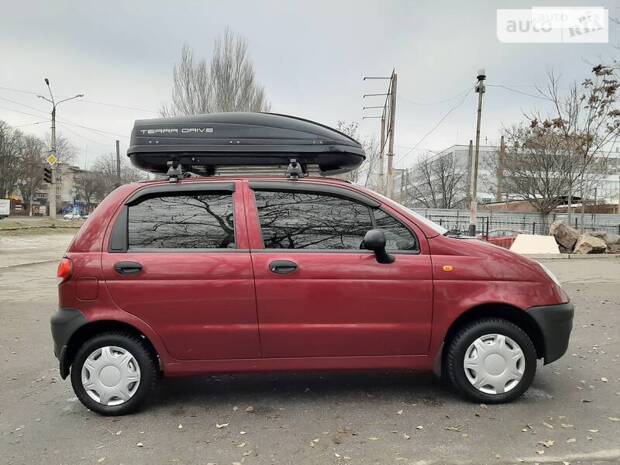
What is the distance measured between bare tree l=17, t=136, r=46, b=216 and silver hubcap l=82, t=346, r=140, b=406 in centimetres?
6455

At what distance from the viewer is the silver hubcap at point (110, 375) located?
3301 mm

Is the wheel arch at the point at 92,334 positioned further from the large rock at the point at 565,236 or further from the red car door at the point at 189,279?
the large rock at the point at 565,236

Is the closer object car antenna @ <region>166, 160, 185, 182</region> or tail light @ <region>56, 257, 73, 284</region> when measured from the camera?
tail light @ <region>56, 257, 73, 284</region>

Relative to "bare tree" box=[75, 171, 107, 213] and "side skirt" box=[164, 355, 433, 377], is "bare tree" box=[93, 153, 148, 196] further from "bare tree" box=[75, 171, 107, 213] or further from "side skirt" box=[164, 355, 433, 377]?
"side skirt" box=[164, 355, 433, 377]

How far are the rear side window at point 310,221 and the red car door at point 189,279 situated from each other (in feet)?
0.68

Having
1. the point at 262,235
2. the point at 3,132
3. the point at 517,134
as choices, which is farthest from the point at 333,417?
the point at 3,132

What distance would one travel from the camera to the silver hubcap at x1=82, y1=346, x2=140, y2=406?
330cm

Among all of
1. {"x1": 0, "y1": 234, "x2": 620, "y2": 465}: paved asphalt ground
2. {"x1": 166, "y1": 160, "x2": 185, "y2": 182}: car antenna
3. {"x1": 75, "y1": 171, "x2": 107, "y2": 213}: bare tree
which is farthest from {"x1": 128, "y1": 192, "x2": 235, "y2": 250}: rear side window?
{"x1": 75, "y1": 171, "x2": 107, "y2": 213}: bare tree

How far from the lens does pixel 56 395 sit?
3.83 meters

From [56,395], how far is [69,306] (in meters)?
1.09

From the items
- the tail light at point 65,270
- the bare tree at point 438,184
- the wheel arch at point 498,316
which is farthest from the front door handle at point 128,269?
the bare tree at point 438,184

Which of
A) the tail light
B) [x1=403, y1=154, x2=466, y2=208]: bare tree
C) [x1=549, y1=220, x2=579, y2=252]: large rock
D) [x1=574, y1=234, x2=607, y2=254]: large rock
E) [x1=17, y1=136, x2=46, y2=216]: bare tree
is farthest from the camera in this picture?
[x1=17, y1=136, x2=46, y2=216]: bare tree

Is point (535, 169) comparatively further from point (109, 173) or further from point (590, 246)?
point (109, 173)

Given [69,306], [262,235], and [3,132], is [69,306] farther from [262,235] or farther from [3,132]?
[3,132]
